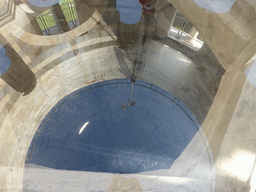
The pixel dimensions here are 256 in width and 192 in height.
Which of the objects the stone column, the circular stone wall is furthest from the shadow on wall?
the stone column

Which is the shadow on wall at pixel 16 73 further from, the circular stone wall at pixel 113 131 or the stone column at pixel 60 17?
the stone column at pixel 60 17

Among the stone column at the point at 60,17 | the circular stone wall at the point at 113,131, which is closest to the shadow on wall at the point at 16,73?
the circular stone wall at the point at 113,131

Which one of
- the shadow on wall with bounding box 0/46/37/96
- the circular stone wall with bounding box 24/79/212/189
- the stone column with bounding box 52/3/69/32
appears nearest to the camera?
the shadow on wall with bounding box 0/46/37/96

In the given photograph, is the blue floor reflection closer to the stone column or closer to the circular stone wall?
the circular stone wall

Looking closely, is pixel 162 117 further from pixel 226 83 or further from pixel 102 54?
pixel 102 54

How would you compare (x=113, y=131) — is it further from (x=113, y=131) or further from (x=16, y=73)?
(x=16, y=73)

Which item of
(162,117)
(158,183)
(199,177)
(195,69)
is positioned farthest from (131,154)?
(195,69)
